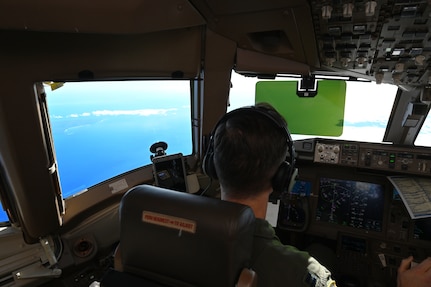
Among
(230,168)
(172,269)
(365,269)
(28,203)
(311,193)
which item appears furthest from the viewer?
(311,193)

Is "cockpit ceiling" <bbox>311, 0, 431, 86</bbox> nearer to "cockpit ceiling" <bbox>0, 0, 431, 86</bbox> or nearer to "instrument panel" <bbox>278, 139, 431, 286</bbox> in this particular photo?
"cockpit ceiling" <bbox>0, 0, 431, 86</bbox>

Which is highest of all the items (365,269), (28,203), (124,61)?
(124,61)

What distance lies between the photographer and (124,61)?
171 cm

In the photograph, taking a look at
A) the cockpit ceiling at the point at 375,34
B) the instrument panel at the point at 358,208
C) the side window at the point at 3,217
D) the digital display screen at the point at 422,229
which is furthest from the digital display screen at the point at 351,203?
the side window at the point at 3,217

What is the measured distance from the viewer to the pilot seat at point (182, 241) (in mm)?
703

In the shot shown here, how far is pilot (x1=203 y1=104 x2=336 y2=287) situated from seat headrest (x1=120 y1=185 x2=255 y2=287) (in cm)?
16

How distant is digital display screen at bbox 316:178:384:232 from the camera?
83.5 inches

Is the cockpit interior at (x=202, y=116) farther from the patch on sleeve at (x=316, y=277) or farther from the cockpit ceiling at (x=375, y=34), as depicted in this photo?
the patch on sleeve at (x=316, y=277)

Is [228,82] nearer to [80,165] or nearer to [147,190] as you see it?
[80,165]

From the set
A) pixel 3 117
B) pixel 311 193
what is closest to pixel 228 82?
pixel 311 193

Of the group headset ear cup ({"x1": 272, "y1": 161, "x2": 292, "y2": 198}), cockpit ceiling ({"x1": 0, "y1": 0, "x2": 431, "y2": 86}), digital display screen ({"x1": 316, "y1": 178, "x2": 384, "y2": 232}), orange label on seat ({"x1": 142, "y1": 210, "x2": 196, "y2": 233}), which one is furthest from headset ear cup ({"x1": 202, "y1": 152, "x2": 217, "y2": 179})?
digital display screen ({"x1": 316, "y1": 178, "x2": 384, "y2": 232})

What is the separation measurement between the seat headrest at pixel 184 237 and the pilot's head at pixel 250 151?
216 mm

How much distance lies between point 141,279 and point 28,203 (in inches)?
39.1

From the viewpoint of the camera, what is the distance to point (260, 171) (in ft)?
3.19
